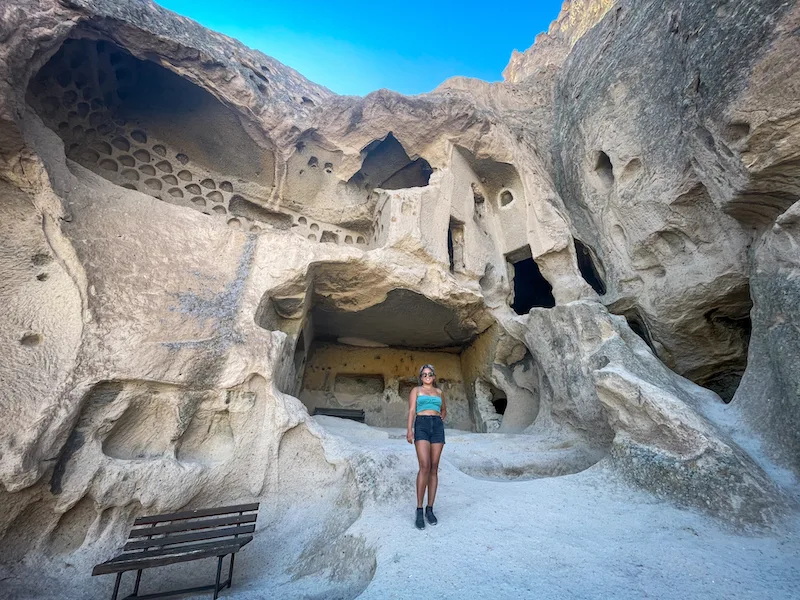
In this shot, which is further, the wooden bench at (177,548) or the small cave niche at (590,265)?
the small cave niche at (590,265)

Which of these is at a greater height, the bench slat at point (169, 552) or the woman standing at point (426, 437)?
the woman standing at point (426, 437)

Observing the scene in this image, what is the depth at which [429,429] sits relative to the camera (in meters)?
2.92

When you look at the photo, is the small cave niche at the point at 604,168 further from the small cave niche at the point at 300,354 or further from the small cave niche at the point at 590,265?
the small cave niche at the point at 300,354

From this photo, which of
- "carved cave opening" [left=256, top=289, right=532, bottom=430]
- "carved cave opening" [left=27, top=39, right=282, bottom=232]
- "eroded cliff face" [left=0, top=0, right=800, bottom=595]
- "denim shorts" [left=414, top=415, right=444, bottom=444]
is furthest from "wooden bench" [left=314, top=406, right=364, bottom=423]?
"denim shorts" [left=414, top=415, right=444, bottom=444]

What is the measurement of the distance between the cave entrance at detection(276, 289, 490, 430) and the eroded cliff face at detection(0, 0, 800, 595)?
0.22 ft

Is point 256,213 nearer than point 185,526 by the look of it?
No

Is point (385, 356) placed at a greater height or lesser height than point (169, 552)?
greater

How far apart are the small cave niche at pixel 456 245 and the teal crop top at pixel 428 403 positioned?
4.80 meters

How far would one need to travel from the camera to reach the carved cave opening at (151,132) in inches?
248

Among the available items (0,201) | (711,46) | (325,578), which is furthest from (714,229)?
(0,201)

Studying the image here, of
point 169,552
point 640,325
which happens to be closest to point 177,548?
point 169,552

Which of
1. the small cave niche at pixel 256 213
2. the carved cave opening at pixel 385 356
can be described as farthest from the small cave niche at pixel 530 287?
the small cave niche at pixel 256 213

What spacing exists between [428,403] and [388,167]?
24.0 ft

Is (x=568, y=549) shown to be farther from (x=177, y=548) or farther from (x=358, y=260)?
(x=358, y=260)
